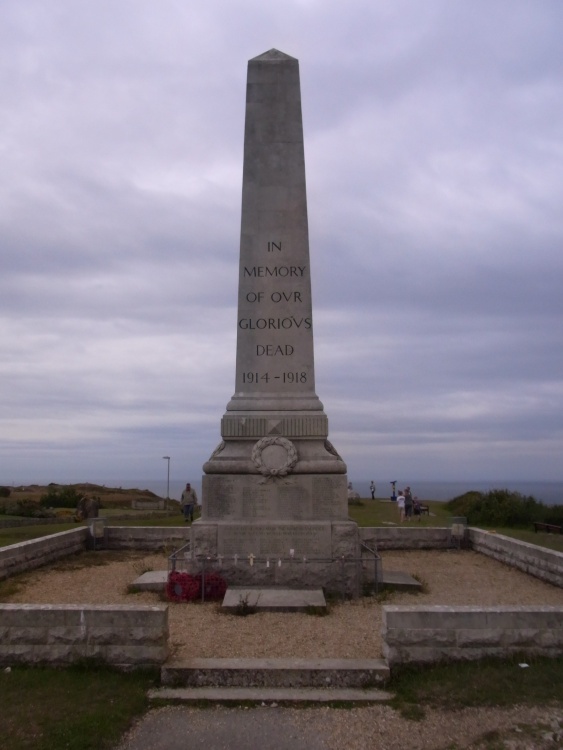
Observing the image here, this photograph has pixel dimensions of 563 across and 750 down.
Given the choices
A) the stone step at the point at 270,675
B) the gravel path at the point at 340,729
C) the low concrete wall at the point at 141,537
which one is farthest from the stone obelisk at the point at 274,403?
the low concrete wall at the point at 141,537

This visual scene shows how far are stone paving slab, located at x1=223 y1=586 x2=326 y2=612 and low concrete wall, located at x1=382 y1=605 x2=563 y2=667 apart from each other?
308 cm

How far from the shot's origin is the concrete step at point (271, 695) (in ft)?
19.8

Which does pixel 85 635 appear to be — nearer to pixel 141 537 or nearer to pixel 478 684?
pixel 478 684

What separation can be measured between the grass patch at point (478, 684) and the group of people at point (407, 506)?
15840 mm

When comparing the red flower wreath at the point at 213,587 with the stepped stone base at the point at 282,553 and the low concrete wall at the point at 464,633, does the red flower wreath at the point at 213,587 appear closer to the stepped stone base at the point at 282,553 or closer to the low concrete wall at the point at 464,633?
the stepped stone base at the point at 282,553

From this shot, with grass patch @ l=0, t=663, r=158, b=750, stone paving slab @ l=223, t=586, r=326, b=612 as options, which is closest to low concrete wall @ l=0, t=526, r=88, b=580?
stone paving slab @ l=223, t=586, r=326, b=612

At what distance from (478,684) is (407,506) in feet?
60.1

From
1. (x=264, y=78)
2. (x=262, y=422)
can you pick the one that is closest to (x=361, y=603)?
(x=262, y=422)

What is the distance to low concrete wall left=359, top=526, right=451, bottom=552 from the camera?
53.5ft

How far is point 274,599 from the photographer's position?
991 centimetres

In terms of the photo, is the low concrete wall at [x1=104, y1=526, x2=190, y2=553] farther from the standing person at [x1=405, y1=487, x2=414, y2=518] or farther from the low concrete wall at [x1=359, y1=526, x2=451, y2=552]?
the standing person at [x1=405, y1=487, x2=414, y2=518]

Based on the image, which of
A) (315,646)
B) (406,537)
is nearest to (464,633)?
(315,646)

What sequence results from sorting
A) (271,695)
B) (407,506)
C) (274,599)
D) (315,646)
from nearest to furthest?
1. (271,695)
2. (315,646)
3. (274,599)
4. (407,506)

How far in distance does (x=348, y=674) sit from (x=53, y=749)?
8.88 ft
